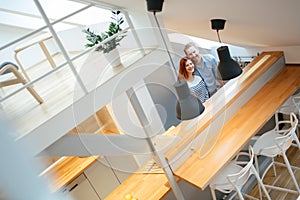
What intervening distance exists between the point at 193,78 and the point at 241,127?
2.28 ft

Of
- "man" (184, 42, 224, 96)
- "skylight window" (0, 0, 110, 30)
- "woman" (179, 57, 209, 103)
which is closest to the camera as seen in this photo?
"woman" (179, 57, 209, 103)

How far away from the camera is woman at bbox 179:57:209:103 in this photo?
3.03 m

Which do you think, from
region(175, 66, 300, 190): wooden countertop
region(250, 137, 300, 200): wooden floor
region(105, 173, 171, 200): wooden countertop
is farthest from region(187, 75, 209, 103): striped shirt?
region(250, 137, 300, 200): wooden floor

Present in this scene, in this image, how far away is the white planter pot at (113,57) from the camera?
2.95m

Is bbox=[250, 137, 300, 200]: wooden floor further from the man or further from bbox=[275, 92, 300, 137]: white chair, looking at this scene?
the man

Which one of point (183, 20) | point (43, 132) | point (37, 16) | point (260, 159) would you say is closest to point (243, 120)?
point (260, 159)

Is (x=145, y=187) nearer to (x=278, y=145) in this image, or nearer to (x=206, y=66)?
(x=278, y=145)

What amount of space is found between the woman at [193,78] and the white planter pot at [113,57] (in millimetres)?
627

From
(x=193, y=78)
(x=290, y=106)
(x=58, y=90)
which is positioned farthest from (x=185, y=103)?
(x=290, y=106)

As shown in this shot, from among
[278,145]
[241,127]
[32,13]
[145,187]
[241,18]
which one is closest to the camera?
[241,18]

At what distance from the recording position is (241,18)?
241 centimetres

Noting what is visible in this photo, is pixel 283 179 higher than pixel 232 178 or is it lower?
lower

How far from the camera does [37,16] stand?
4.33m

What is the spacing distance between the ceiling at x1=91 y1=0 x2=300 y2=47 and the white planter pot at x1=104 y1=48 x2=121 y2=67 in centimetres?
45
